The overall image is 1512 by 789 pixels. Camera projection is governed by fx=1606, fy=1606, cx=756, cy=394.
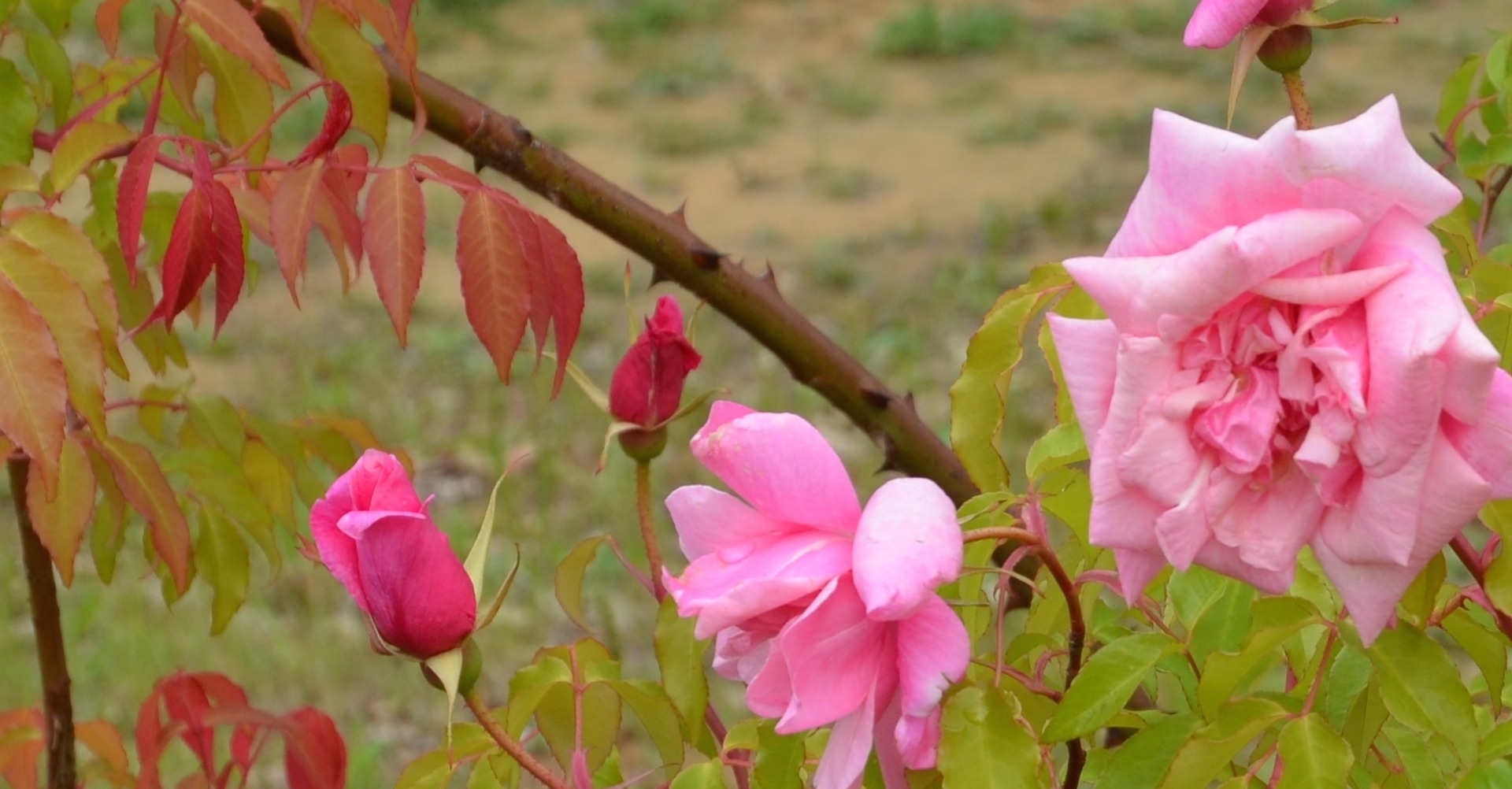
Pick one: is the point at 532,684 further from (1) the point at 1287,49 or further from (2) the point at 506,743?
(1) the point at 1287,49

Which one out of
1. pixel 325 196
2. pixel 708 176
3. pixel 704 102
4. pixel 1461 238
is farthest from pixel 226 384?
pixel 1461 238

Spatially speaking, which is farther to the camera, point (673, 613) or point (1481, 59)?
point (1481, 59)

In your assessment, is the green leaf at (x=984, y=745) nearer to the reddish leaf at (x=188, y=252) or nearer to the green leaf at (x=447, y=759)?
the green leaf at (x=447, y=759)

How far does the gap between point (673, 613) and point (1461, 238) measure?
372 millimetres

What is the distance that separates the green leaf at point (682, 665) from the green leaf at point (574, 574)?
0.29 ft

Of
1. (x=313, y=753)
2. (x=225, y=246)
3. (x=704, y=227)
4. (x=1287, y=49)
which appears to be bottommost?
(x=704, y=227)

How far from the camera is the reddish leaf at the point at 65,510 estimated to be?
0.85m

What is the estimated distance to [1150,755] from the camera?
24.1 inches

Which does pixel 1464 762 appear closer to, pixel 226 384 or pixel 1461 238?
pixel 1461 238

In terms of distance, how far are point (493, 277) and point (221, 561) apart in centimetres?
44

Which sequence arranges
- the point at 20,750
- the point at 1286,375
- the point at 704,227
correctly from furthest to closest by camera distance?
the point at 704,227, the point at 20,750, the point at 1286,375

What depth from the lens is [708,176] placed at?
4488 mm

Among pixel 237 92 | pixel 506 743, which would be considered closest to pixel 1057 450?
pixel 506 743

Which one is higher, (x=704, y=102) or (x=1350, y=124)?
(x=1350, y=124)
